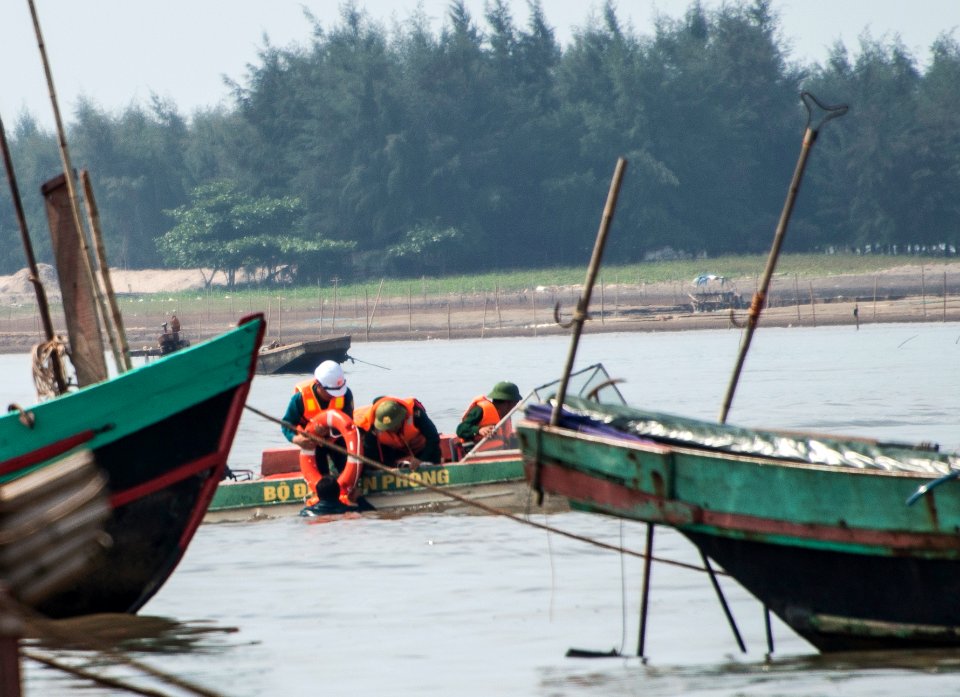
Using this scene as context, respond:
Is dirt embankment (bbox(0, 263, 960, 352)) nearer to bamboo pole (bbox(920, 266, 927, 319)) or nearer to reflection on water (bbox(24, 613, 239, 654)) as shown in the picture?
bamboo pole (bbox(920, 266, 927, 319))

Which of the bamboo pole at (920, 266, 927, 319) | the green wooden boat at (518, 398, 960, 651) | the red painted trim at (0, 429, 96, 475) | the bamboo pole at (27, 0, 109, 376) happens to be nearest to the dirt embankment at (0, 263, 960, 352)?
the bamboo pole at (920, 266, 927, 319)

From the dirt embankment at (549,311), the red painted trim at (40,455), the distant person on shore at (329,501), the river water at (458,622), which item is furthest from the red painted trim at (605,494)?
the dirt embankment at (549,311)

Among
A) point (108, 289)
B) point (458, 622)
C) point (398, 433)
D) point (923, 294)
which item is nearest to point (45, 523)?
point (108, 289)

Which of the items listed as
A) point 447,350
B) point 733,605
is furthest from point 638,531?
point 447,350

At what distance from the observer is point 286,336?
67938 mm

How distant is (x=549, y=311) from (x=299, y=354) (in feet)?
81.7

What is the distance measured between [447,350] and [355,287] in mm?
17229

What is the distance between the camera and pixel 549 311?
67312mm

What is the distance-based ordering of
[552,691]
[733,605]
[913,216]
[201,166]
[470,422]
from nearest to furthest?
[552,691] → [733,605] → [470,422] → [913,216] → [201,166]

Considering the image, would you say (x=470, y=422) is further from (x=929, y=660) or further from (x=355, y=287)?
(x=355, y=287)

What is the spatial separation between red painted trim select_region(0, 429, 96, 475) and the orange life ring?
4183 mm

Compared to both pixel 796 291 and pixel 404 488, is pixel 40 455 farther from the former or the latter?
pixel 796 291

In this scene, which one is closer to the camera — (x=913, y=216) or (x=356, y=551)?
(x=356, y=551)

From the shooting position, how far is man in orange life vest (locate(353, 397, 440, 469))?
47.0 feet
